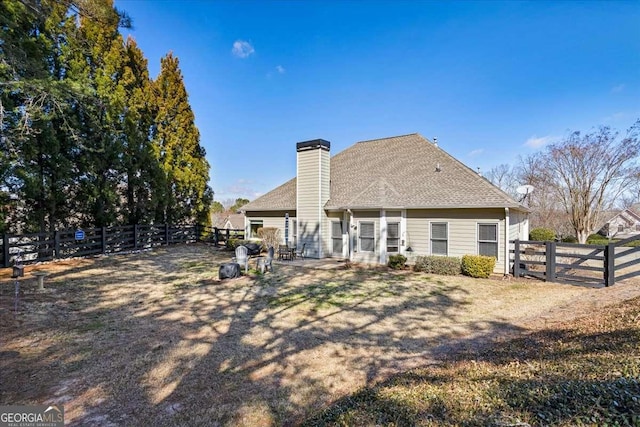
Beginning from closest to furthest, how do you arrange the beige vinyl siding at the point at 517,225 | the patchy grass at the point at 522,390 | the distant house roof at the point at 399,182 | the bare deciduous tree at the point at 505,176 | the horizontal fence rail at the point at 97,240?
the patchy grass at the point at 522,390 → the horizontal fence rail at the point at 97,240 → the distant house roof at the point at 399,182 → the beige vinyl siding at the point at 517,225 → the bare deciduous tree at the point at 505,176

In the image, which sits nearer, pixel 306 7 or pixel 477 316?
pixel 477 316

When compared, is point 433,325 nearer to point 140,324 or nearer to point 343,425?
point 343,425

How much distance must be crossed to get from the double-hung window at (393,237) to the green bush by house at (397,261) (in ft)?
2.07

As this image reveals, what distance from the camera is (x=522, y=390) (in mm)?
2785

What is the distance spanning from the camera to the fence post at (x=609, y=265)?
867 cm

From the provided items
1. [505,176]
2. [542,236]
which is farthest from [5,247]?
[505,176]

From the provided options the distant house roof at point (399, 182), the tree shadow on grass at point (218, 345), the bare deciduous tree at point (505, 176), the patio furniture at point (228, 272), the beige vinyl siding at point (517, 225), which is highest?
the bare deciduous tree at point (505, 176)

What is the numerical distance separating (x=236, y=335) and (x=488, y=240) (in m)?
9.55

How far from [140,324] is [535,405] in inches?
258

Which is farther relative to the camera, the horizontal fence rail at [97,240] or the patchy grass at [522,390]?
the horizontal fence rail at [97,240]

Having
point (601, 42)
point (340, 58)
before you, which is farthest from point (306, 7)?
point (601, 42)

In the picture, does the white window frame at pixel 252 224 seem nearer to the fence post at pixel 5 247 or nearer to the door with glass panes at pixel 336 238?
the door with glass panes at pixel 336 238

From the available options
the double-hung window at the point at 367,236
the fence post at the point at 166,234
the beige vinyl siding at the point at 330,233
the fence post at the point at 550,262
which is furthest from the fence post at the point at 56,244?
the fence post at the point at 550,262

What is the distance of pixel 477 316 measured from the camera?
680 cm
